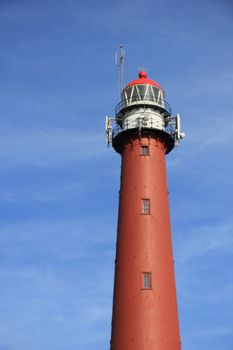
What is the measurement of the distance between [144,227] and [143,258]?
7.12ft

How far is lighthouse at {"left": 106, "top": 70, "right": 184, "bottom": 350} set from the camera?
34.8 metres

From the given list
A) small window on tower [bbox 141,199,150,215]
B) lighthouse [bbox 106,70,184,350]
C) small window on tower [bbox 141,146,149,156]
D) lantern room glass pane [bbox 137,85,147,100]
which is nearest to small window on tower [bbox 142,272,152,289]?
lighthouse [bbox 106,70,184,350]

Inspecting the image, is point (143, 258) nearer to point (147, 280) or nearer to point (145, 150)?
point (147, 280)

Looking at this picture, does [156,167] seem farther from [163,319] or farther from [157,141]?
[163,319]

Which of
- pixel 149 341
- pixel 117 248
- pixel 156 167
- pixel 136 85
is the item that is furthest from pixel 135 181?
pixel 149 341

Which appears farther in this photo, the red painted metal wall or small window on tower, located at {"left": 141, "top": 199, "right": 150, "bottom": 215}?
small window on tower, located at {"left": 141, "top": 199, "right": 150, "bottom": 215}

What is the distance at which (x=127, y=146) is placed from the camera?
40469mm

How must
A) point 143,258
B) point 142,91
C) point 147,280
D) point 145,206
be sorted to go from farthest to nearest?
point 142,91, point 145,206, point 143,258, point 147,280

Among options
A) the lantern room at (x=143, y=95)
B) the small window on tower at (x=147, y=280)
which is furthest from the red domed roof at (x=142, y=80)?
the small window on tower at (x=147, y=280)

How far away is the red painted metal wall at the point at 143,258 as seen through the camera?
113ft

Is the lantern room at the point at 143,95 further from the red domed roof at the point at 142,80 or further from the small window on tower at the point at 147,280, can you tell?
the small window on tower at the point at 147,280

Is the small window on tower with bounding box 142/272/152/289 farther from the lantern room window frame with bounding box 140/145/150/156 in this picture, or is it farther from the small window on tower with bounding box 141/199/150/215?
the lantern room window frame with bounding box 140/145/150/156

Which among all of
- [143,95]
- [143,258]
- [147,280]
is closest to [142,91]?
[143,95]

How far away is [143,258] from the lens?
3628 cm
